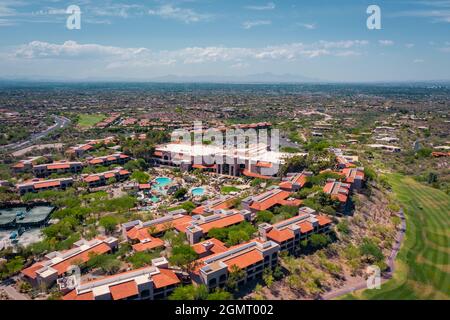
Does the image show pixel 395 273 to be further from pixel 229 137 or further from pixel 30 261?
pixel 229 137

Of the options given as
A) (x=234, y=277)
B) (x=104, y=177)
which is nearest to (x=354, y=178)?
(x=234, y=277)

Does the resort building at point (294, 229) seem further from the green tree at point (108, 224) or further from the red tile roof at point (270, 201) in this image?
the green tree at point (108, 224)

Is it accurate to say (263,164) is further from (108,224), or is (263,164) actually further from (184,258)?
(184,258)

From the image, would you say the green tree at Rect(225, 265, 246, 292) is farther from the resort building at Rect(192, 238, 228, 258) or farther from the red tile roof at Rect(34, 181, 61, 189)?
the red tile roof at Rect(34, 181, 61, 189)

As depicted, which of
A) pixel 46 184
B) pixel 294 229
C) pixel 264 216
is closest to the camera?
pixel 294 229
